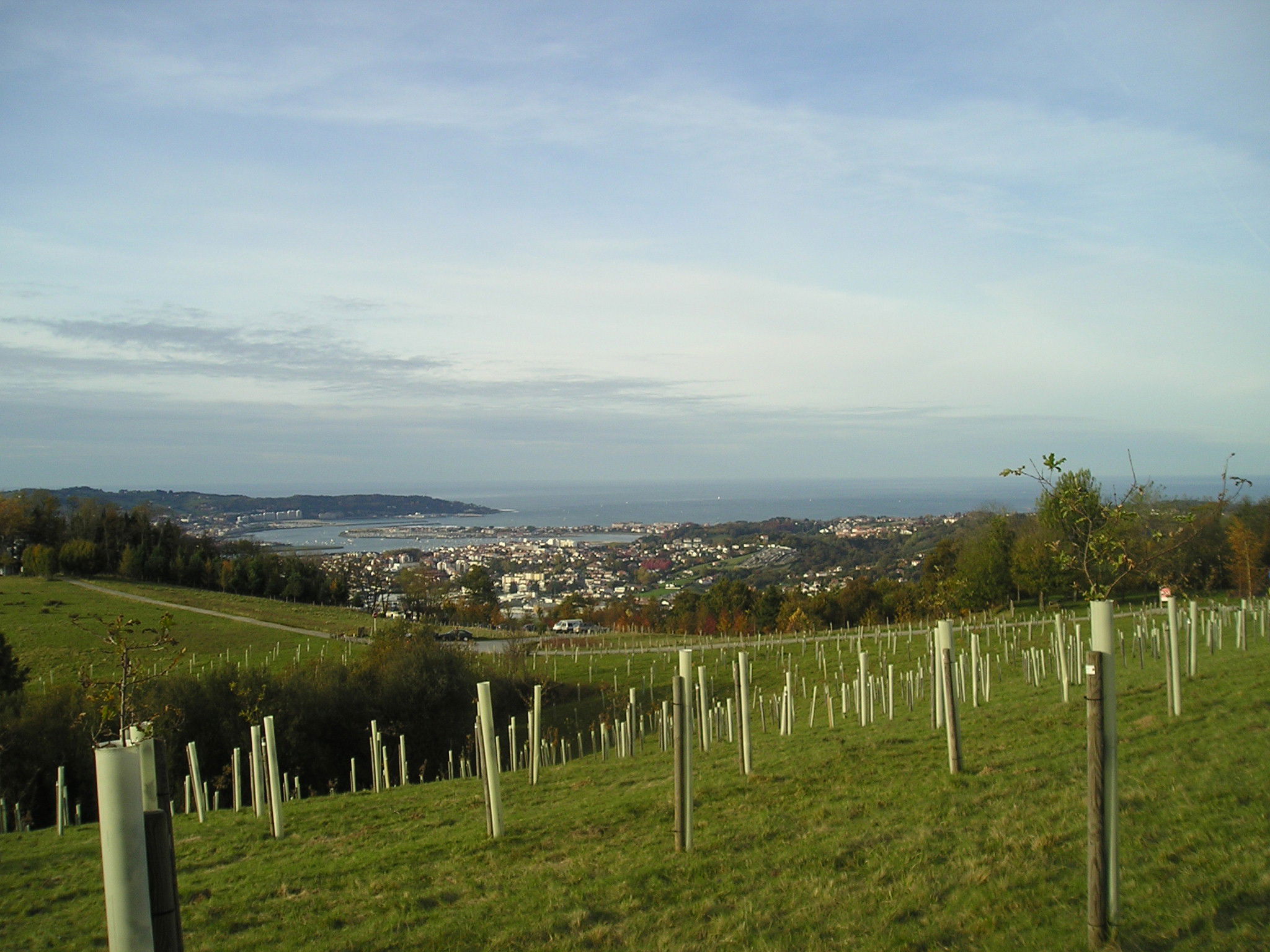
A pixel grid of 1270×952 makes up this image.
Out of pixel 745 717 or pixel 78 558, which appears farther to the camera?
pixel 78 558

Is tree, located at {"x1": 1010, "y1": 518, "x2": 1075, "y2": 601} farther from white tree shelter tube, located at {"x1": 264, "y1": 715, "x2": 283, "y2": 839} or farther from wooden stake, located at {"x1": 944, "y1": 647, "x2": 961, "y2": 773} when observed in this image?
white tree shelter tube, located at {"x1": 264, "y1": 715, "x2": 283, "y2": 839}

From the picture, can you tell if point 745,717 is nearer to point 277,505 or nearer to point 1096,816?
point 1096,816

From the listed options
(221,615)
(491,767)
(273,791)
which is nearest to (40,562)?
(221,615)

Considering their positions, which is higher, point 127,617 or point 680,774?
point 680,774

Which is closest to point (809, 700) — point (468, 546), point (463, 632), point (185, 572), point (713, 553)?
point (463, 632)

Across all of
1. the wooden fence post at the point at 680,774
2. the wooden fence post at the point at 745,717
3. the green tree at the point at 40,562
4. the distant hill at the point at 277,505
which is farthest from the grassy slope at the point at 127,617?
the distant hill at the point at 277,505

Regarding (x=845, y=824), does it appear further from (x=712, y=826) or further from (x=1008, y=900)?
(x=1008, y=900)

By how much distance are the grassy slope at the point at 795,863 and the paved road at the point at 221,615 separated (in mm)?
41481

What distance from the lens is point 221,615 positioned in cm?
5488

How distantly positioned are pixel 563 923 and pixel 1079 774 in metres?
4.90

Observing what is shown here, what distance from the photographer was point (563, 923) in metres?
4.97

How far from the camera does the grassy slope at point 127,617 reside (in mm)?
38438

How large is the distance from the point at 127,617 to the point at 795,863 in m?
37.2

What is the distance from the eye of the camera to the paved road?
49594 millimetres
